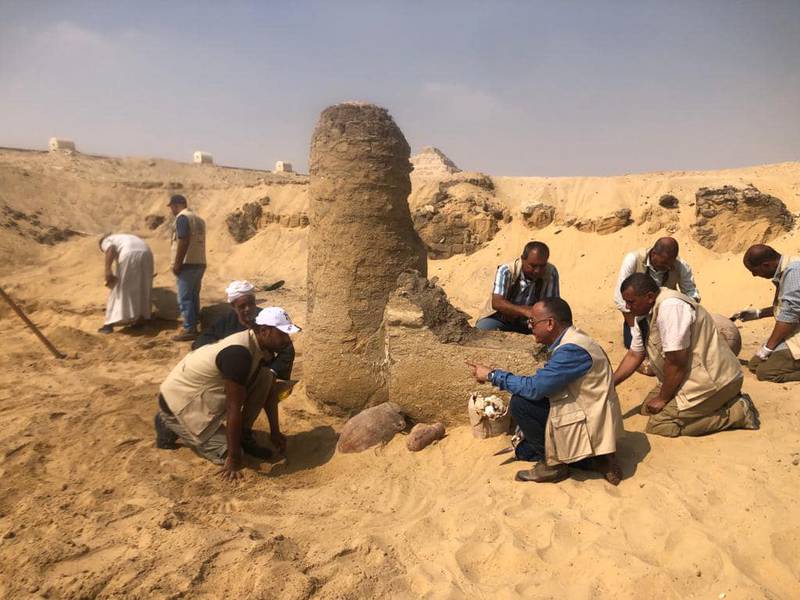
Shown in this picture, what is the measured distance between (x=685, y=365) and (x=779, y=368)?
70.1 inches

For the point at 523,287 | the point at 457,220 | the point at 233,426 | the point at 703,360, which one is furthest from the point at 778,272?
the point at 457,220

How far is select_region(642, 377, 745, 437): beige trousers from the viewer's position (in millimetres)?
3541

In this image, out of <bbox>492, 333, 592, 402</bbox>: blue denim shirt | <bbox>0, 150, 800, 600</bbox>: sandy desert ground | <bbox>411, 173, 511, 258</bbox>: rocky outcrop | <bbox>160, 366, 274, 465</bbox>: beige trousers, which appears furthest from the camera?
<bbox>411, 173, 511, 258</bbox>: rocky outcrop

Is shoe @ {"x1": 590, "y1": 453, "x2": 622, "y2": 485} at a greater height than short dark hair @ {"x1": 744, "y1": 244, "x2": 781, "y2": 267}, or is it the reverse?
short dark hair @ {"x1": 744, "y1": 244, "x2": 781, "y2": 267}

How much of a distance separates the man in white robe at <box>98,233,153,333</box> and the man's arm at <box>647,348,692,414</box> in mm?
6738

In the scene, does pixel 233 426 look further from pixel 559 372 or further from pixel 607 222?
pixel 607 222

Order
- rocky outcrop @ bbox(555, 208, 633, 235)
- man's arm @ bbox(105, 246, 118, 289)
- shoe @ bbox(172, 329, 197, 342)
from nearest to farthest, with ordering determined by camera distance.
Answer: shoe @ bbox(172, 329, 197, 342), man's arm @ bbox(105, 246, 118, 289), rocky outcrop @ bbox(555, 208, 633, 235)

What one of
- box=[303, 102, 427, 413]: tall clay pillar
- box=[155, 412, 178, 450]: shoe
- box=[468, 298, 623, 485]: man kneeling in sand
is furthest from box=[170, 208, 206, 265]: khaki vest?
box=[468, 298, 623, 485]: man kneeling in sand

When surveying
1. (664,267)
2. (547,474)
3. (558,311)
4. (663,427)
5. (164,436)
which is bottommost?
(164,436)

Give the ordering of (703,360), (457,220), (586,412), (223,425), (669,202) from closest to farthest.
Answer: (586,412)
(703,360)
(223,425)
(669,202)
(457,220)

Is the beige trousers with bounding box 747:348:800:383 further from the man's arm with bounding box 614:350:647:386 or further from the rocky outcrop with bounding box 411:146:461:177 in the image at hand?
the rocky outcrop with bounding box 411:146:461:177

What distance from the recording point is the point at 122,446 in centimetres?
424

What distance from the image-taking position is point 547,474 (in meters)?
3.18

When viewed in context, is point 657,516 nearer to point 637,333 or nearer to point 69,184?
point 637,333
